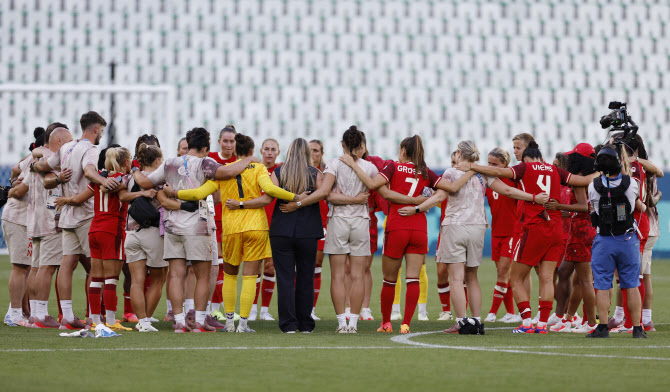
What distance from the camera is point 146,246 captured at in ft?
29.1

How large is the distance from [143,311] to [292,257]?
1.53 m

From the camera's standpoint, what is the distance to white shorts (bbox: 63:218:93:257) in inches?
365

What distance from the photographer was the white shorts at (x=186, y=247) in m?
8.66

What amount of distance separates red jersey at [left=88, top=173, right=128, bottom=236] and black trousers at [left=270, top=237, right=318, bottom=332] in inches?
60.7

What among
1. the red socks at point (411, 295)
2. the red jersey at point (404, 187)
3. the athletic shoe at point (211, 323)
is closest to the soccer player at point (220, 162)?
the athletic shoe at point (211, 323)

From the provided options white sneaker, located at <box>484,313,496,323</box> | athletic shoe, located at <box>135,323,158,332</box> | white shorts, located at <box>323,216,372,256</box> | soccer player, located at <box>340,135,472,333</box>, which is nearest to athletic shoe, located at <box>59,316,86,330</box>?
athletic shoe, located at <box>135,323,158,332</box>

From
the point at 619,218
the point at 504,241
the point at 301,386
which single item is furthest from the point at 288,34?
the point at 301,386

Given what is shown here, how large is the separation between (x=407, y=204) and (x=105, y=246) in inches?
115

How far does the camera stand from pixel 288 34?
3600 cm

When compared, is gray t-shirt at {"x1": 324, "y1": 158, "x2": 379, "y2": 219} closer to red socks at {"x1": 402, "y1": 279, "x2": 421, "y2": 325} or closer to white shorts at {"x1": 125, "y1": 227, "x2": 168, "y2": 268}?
red socks at {"x1": 402, "y1": 279, "x2": 421, "y2": 325}

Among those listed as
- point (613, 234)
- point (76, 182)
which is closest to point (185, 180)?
point (76, 182)

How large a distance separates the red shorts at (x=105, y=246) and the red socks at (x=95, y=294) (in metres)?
0.25

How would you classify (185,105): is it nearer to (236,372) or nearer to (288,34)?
(288,34)

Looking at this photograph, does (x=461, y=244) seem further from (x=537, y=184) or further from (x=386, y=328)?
(x=386, y=328)
